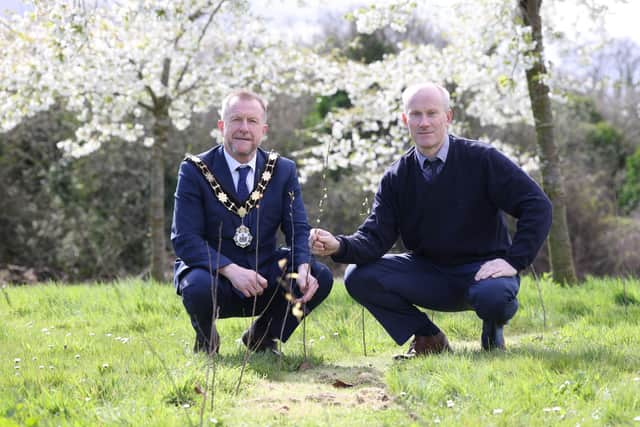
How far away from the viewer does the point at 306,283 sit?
3727 mm

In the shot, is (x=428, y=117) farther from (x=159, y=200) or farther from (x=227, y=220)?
(x=159, y=200)

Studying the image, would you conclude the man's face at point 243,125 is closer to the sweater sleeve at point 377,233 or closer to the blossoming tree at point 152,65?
the sweater sleeve at point 377,233

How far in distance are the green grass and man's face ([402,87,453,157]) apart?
3.90 ft

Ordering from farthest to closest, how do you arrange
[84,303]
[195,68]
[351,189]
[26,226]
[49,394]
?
[351,189]
[26,226]
[195,68]
[84,303]
[49,394]

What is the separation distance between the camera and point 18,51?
8.12 meters

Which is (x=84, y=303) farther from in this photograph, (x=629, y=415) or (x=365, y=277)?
(x=629, y=415)

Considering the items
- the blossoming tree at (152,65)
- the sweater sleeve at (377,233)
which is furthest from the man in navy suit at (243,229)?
the blossoming tree at (152,65)

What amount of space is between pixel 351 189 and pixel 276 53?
17.3 ft

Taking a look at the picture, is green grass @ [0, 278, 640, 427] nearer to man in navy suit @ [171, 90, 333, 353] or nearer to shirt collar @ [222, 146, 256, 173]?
man in navy suit @ [171, 90, 333, 353]

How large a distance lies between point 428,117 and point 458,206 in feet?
1.74

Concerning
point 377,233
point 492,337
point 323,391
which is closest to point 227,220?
point 377,233

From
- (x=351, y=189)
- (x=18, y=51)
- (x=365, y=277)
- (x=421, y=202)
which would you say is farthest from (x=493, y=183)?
(x=351, y=189)

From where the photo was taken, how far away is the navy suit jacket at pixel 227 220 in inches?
149

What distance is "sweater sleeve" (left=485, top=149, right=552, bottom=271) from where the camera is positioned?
361 cm
